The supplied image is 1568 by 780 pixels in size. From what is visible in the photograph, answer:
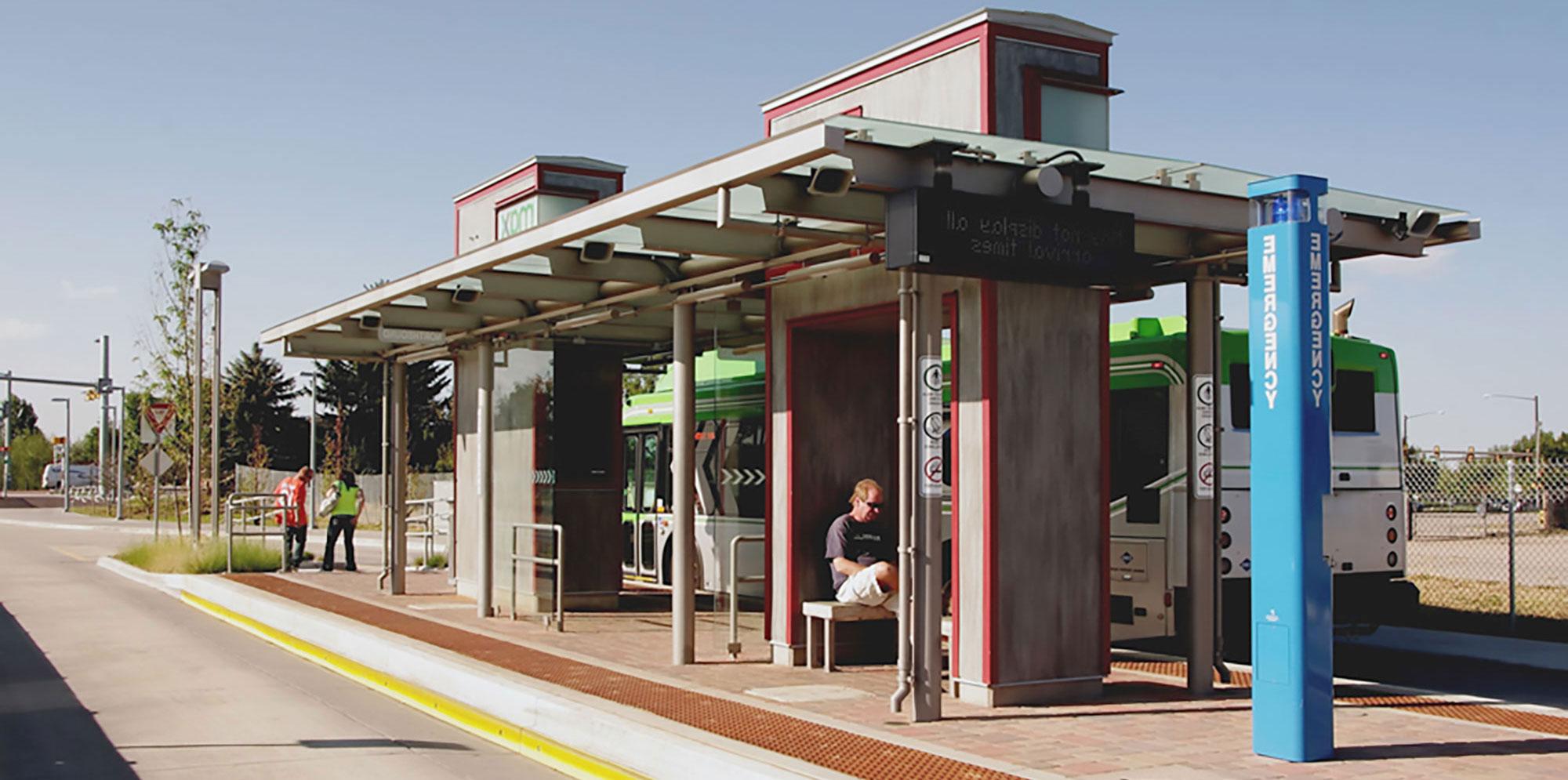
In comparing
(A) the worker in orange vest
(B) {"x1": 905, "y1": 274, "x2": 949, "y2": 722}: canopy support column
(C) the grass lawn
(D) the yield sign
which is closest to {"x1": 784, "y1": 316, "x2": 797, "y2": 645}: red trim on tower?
(B) {"x1": 905, "y1": 274, "x2": 949, "y2": 722}: canopy support column

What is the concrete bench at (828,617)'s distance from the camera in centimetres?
1135

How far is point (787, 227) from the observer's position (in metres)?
9.92

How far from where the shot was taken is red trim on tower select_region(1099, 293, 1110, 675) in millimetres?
10141

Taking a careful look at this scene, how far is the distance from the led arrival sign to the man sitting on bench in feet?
9.05

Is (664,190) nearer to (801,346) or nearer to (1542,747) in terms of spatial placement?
(801,346)

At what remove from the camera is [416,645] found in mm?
12688

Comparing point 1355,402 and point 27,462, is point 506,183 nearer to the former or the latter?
point 1355,402

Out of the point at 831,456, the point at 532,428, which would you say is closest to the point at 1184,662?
the point at 831,456

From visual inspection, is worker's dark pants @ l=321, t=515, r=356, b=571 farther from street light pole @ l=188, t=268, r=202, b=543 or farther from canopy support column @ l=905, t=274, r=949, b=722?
canopy support column @ l=905, t=274, r=949, b=722

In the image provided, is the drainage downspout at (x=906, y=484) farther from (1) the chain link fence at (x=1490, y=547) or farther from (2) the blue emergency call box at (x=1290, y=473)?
(1) the chain link fence at (x=1490, y=547)

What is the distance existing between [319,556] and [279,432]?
160 ft

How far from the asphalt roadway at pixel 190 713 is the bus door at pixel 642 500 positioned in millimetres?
5953

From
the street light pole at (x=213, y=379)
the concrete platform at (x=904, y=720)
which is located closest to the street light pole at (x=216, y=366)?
the street light pole at (x=213, y=379)

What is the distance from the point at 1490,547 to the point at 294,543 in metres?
24.5
